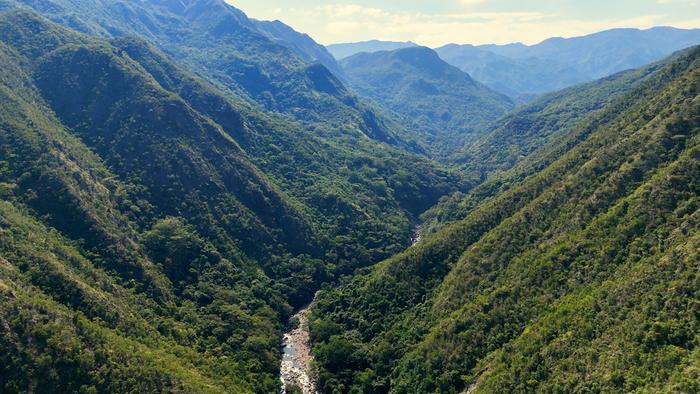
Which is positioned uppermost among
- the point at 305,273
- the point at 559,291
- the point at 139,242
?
the point at 139,242

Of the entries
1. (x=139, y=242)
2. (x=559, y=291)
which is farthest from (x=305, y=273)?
(x=559, y=291)

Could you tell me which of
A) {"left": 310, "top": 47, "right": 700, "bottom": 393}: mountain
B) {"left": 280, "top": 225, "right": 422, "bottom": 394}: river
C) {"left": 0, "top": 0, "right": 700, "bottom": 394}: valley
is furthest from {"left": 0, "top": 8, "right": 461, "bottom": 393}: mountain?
{"left": 310, "top": 47, "right": 700, "bottom": 393}: mountain

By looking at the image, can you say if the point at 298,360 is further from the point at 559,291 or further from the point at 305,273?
the point at 559,291

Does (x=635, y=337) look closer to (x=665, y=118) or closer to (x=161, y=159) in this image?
(x=665, y=118)

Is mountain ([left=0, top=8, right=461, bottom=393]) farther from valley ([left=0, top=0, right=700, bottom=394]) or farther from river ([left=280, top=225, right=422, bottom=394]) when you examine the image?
river ([left=280, top=225, right=422, bottom=394])

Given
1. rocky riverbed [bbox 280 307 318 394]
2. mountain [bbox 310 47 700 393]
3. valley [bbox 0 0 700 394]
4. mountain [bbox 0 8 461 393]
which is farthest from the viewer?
rocky riverbed [bbox 280 307 318 394]
